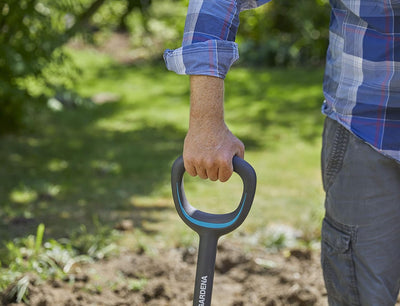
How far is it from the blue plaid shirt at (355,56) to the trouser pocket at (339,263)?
30 cm

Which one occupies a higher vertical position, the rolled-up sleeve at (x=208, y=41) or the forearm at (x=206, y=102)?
the rolled-up sleeve at (x=208, y=41)

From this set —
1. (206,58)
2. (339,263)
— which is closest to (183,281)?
(339,263)

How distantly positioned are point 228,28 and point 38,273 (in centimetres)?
168

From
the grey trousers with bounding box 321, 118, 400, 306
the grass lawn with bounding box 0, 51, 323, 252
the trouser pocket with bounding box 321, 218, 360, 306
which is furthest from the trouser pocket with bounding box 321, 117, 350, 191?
the grass lawn with bounding box 0, 51, 323, 252

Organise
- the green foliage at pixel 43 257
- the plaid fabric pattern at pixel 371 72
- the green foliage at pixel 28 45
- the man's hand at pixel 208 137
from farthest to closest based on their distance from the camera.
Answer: the green foliage at pixel 28 45
the green foliage at pixel 43 257
the plaid fabric pattern at pixel 371 72
the man's hand at pixel 208 137

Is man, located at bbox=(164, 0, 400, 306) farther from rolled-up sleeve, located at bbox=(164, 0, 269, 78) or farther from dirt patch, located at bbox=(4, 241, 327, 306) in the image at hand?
dirt patch, located at bbox=(4, 241, 327, 306)

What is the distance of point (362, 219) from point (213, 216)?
1.51 feet

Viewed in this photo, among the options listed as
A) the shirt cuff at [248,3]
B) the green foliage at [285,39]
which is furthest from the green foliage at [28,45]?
the green foliage at [285,39]

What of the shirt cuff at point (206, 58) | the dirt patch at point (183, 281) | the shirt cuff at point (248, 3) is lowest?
the dirt patch at point (183, 281)

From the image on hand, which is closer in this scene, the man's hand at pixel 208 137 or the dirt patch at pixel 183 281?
the man's hand at pixel 208 137

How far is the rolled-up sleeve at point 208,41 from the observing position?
1.64 metres

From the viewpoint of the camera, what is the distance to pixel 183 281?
296 cm

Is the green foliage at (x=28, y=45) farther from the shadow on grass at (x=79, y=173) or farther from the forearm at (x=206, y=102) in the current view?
the forearm at (x=206, y=102)

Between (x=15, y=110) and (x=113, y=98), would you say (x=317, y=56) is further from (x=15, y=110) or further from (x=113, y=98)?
(x=15, y=110)
